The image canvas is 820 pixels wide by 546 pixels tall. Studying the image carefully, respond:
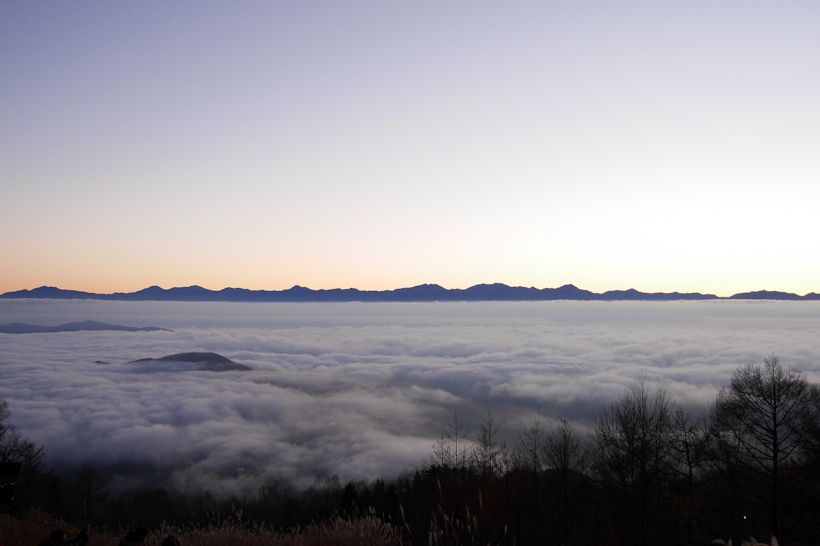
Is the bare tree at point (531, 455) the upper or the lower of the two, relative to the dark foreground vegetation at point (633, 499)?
lower

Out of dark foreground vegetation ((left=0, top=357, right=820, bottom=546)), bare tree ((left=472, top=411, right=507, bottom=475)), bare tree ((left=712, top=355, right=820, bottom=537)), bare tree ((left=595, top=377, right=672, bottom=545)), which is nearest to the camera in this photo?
dark foreground vegetation ((left=0, top=357, right=820, bottom=546))

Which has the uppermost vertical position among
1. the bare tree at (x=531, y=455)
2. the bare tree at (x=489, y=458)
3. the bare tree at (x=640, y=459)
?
the bare tree at (x=640, y=459)

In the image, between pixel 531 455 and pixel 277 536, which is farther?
pixel 531 455

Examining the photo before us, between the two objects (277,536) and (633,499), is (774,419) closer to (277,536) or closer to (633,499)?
(633,499)

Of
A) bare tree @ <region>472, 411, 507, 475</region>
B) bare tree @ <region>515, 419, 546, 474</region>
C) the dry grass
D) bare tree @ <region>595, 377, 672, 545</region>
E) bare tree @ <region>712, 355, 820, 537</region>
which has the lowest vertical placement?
bare tree @ <region>515, 419, 546, 474</region>

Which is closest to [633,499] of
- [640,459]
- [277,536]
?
[640,459]

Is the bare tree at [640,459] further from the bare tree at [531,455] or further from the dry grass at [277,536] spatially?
the dry grass at [277,536]

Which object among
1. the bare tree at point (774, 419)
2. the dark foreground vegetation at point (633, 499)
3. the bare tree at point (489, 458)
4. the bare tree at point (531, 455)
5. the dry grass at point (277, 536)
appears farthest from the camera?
the bare tree at point (531, 455)

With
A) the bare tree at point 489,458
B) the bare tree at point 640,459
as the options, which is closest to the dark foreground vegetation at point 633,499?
the bare tree at point 640,459

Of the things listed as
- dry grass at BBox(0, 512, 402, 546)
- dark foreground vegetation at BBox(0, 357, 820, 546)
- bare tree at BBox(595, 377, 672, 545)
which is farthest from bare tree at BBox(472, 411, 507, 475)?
dry grass at BBox(0, 512, 402, 546)

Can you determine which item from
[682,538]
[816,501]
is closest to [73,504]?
[682,538]

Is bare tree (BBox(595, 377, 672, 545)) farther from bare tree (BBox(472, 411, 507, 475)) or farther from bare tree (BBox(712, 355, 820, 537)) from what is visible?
bare tree (BBox(712, 355, 820, 537))

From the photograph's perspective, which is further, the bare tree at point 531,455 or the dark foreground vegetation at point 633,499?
the bare tree at point 531,455

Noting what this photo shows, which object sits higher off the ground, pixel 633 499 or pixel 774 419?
pixel 774 419
